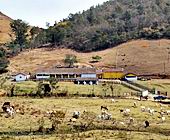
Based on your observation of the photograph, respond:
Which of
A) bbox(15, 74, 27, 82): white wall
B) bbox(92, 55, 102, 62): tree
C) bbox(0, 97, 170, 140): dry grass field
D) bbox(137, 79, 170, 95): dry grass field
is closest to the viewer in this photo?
bbox(0, 97, 170, 140): dry grass field

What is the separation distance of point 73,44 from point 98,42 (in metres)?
9.90

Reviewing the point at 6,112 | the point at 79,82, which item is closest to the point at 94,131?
the point at 6,112

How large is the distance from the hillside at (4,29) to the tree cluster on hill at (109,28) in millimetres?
17250

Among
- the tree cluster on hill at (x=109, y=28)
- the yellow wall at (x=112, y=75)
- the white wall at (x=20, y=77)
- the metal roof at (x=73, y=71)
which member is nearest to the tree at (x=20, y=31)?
the tree cluster on hill at (x=109, y=28)

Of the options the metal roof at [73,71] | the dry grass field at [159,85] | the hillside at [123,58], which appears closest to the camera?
the dry grass field at [159,85]

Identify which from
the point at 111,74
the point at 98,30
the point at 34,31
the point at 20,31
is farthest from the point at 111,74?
the point at 34,31

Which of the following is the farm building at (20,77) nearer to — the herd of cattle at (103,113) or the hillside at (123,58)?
the hillside at (123,58)

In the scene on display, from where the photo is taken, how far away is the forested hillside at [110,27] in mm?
129500

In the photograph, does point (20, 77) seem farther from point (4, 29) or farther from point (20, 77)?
point (4, 29)

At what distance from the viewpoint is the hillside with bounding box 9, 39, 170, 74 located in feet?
345

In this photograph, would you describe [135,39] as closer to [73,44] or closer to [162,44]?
[162,44]

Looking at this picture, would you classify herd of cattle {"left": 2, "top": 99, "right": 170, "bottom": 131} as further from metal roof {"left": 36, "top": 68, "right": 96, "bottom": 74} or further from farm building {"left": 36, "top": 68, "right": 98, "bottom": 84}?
metal roof {"left": 36, "top": 68, "right": 96, "bottom": 74}

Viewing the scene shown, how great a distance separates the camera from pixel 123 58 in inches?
4454

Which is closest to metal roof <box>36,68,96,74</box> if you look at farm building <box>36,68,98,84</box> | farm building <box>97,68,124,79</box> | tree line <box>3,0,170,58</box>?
farm building <box>36,68,98,84</box>
